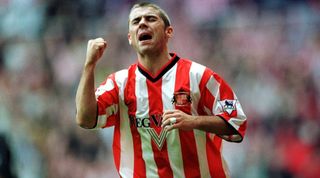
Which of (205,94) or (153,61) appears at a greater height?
(153,61)

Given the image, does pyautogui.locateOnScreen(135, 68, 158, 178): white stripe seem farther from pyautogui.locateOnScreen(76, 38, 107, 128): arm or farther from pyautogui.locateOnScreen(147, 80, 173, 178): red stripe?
pyautogui.locateOnScreen(76, 38, 107, 128): arm

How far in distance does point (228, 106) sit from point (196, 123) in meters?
0.23

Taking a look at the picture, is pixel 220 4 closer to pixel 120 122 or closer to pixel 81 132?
pixel 81 132

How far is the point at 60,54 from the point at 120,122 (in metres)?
2.62

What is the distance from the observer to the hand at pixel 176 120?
253 centimetres

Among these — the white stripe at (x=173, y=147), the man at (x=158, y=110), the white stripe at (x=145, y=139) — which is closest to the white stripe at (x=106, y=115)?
the man at (x=158, y=110)

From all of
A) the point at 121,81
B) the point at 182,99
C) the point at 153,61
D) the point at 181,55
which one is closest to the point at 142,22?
the point at 153,61

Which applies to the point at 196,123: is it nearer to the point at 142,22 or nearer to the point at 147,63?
the point at 147,63

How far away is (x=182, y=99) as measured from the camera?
9.19 ft

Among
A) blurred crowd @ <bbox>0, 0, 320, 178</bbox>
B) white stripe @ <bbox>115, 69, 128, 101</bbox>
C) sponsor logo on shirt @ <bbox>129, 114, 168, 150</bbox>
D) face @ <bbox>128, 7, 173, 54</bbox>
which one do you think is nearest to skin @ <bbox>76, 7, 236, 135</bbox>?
face @ <bbox>128, 7, 173, 54</bbox>

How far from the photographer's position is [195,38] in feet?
16.0

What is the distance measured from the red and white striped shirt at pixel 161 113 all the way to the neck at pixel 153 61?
0.02 metres

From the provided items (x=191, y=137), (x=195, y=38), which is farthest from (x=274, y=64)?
(x=191, y=137)

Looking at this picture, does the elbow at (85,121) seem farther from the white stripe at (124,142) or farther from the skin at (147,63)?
the white stripe at (124,142)
